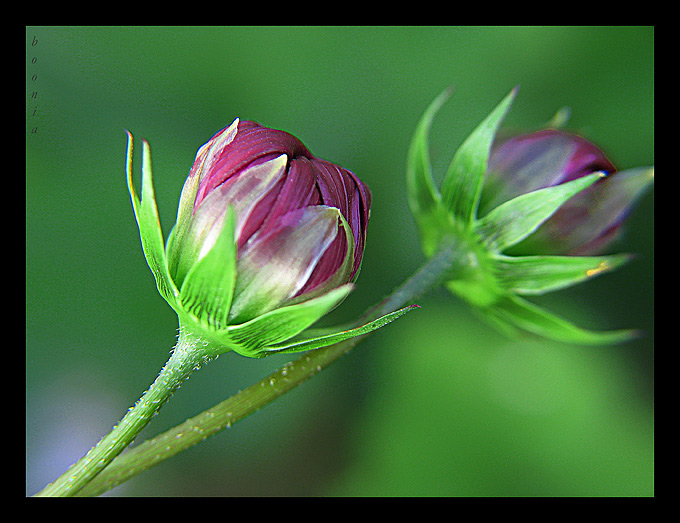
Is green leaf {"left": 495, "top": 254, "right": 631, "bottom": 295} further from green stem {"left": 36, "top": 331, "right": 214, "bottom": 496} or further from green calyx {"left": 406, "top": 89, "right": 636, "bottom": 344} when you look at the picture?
green stem {"left": 36, "top": 331, "right": 214, "bottom": 496}

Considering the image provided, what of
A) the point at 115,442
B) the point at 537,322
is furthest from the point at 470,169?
the point at 115,442

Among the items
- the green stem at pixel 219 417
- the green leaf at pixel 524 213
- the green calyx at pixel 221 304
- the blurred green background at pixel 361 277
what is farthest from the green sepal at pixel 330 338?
the blurred green background at pixel 361 277

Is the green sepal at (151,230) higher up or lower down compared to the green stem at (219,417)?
higher up

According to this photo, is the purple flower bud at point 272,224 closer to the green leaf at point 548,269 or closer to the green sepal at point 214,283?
the green sepal at point 214,283

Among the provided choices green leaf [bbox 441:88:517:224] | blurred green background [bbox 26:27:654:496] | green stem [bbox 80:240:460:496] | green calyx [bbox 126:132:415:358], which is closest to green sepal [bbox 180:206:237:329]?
green calyx [bbox 126:132:415:358]

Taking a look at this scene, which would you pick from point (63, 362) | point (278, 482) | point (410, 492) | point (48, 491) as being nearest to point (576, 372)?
point (410, 492)

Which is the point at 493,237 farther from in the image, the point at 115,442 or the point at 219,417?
the point at 115,442
